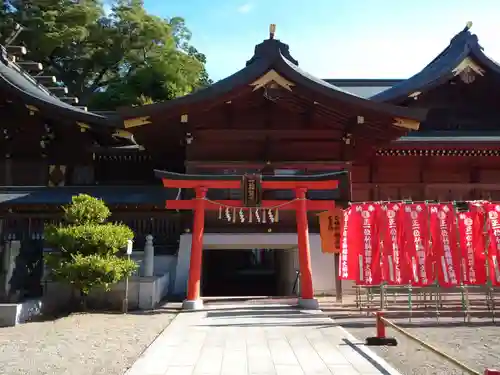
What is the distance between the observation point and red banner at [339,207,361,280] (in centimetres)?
1005

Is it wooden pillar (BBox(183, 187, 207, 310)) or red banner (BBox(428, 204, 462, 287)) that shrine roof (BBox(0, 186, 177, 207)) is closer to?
wooden pillar (BBox(183, 187, 207, 310))

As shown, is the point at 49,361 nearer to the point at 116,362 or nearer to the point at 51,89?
the point at 116,362

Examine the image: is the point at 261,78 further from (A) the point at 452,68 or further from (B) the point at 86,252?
(A) the point at 452,68

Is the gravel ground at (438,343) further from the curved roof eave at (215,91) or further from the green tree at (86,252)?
the curved roof eave at (215,91)

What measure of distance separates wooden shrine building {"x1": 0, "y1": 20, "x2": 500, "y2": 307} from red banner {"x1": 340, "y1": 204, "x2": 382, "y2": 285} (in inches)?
60.0

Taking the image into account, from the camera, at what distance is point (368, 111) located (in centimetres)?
1312

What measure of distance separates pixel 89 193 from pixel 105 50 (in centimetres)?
2506

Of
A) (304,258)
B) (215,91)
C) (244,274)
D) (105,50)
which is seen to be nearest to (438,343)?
(304,258)

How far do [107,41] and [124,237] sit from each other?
1172 inches

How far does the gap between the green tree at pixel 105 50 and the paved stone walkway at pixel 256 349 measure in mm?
24966

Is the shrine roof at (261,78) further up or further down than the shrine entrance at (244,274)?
further up

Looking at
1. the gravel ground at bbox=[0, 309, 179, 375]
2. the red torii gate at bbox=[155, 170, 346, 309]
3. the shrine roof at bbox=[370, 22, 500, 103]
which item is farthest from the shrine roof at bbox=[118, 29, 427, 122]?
the gravel ground at bbox=[0, 309, 179, 375]

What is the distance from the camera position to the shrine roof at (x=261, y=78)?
1284 centimetres

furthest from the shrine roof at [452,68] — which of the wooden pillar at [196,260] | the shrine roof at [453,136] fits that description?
the wooden pillar at [196,260]
